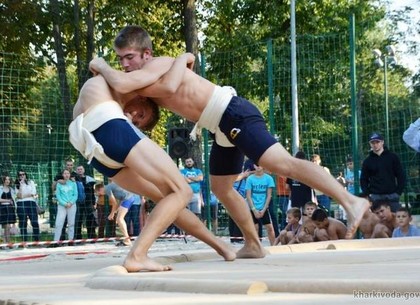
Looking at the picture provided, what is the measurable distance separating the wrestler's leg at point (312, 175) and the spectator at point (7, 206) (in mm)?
10209

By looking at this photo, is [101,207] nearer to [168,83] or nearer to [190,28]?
[190,28]

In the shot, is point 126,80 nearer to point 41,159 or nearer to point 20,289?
point 20,289

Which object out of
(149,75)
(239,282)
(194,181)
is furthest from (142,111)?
(194,181)

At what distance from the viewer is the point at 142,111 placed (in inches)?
261

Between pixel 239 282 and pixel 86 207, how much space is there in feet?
40.7

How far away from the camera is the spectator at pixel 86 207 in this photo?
16.3 m

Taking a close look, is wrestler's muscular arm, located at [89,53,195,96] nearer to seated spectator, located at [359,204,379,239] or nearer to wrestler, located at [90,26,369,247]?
wrestler, located at [90,26,369,247]

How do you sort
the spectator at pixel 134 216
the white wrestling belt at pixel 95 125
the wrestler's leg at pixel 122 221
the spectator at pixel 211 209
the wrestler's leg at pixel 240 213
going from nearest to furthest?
the white wrestling belt at pixel 95 125 < the wrestler's leg at pixel 240 213 < the wrestler's leg at pixel 122 221 < the spectator at pixel 211 209 < the spectator at pixel 134 216

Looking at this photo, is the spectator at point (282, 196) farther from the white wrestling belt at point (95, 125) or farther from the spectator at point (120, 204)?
the white wrestling belt at point (95, 125)

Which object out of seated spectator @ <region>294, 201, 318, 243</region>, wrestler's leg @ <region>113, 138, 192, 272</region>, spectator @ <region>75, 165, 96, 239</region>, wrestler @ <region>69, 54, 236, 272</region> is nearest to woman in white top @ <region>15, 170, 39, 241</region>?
spectator @ <region>75, 165, 96, 239</region>

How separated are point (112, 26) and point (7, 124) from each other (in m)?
10.6

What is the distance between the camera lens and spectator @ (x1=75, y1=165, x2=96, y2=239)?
16.3 metres

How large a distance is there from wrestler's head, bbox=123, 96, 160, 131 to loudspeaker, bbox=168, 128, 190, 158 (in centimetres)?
1032

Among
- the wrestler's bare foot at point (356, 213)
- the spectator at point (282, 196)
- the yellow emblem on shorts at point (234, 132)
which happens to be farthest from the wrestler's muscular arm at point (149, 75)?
the spectator at point (282, 196)
